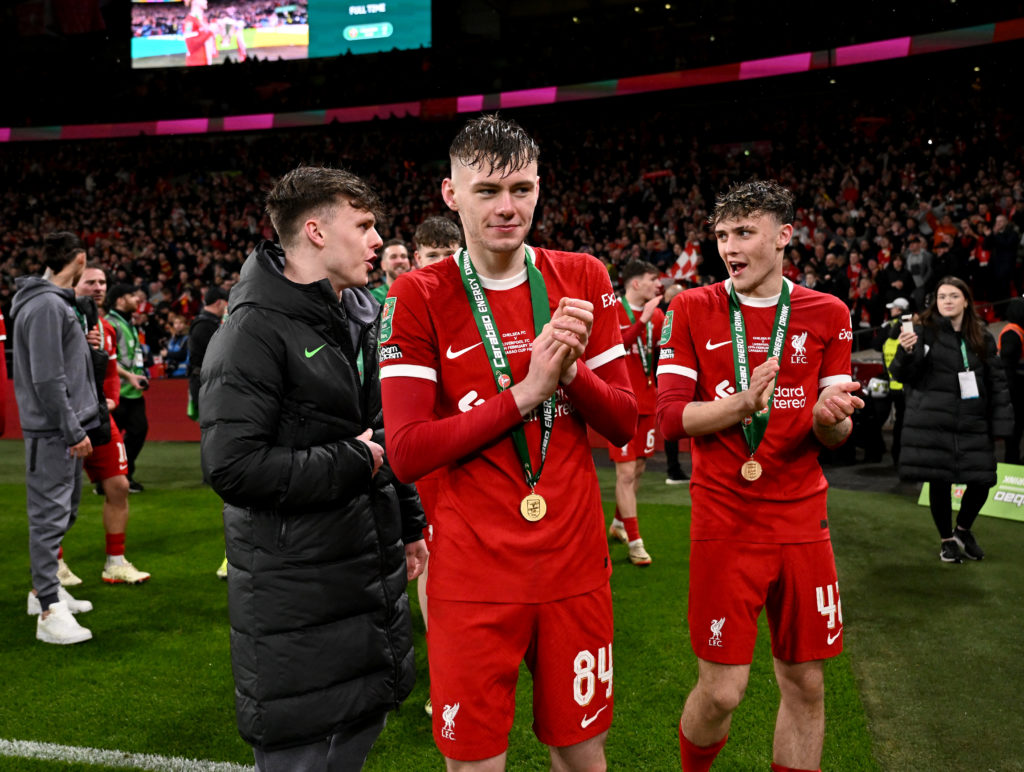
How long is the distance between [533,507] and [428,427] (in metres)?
0.33

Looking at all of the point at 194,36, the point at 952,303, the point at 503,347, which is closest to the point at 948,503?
the point at 952,303

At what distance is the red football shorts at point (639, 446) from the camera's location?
638cm

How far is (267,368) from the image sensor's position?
7.07 feet

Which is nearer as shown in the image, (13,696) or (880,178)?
(13,696)

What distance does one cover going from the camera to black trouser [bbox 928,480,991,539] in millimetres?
6238

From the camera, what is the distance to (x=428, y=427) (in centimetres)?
195

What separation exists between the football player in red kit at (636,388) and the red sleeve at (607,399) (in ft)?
13.0

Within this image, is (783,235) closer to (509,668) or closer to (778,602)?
(778,602)

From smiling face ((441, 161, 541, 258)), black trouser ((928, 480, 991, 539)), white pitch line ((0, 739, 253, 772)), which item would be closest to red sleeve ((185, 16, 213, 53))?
black trouser ((928, 480, 991, 539))

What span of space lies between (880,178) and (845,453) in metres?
10.7

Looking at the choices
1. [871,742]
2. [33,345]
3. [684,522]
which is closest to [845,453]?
[684,522]

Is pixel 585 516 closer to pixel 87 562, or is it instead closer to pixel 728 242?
pixel 728 242

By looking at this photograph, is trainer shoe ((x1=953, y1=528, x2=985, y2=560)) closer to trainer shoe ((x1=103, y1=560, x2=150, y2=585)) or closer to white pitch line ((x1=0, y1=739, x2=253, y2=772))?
white pitch line ((x1=0, y1=739, x2=253, y2=772))

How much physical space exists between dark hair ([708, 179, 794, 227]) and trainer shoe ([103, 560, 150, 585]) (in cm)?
493
